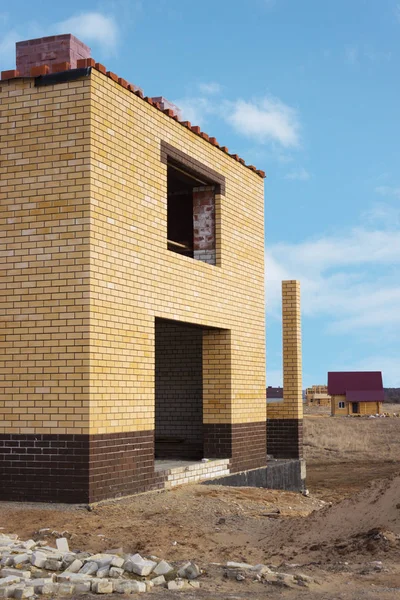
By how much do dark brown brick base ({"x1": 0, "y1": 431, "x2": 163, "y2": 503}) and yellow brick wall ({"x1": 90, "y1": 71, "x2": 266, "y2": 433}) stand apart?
31cm

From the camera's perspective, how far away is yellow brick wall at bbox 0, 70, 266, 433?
32.0ft

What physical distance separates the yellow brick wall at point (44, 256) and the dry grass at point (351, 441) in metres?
18.7

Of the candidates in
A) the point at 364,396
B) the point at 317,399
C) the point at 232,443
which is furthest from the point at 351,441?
the point at 317,399

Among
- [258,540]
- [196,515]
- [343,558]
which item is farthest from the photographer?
[196,515]

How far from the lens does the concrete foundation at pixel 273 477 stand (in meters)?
13.5

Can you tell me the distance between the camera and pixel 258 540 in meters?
8.51

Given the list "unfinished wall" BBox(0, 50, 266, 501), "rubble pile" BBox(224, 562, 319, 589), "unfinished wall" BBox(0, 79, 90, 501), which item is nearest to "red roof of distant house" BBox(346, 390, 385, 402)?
"unfinished wall" BBox(0, 50, 266, 501)

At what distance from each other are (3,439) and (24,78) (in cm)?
488

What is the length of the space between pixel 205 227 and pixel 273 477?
5.27m

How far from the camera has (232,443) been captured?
13648mm

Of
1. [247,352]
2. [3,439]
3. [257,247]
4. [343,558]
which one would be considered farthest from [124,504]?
[257,247]

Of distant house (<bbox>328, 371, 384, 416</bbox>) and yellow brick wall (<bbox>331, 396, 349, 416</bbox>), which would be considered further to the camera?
yellow brick wall (<bbox>331, 396, 349, 416</bbox>)

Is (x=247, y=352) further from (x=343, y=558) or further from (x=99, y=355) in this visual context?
(x=343, y=558)

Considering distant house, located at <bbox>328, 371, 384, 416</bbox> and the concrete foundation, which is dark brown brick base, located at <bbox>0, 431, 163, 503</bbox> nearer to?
the concrete foundation
